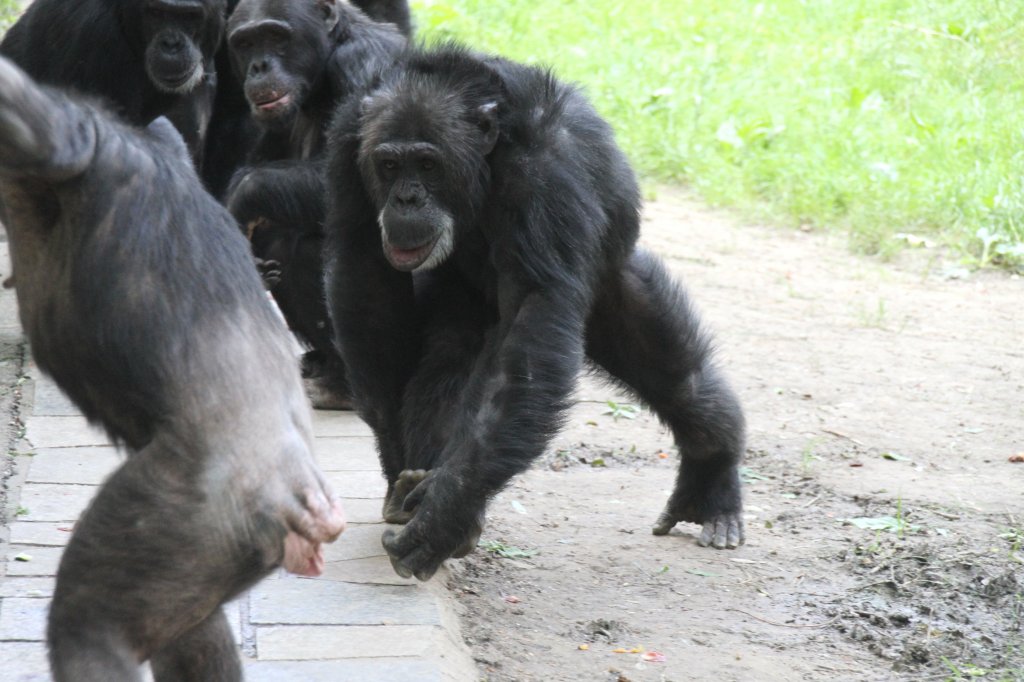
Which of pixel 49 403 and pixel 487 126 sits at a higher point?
pixel 487 126

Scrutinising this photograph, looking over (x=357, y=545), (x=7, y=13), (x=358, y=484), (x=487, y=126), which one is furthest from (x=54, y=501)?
(x=7, y=13)

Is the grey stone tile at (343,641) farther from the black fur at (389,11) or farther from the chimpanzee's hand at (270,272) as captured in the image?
the black fur at (389,11)

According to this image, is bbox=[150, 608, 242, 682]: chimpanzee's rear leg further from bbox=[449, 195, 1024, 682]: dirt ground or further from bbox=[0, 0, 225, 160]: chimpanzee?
bbox=[0, 0, 225, 160]: chimpanzee

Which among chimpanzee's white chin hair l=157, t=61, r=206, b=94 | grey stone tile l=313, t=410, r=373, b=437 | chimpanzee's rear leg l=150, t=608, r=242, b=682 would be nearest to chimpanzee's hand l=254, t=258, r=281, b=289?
grey stone tile l=313, t=410, r=373, b=437

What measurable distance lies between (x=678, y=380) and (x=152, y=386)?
273cm

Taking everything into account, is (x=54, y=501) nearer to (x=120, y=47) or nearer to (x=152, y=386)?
(x=152, y=386)

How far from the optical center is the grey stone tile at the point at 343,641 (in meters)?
4.05

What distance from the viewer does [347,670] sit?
396cm

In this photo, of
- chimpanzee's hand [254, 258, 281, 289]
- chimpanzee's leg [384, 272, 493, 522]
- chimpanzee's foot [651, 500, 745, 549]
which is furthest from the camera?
chimpanzee's hand [254, 258, 281, 289]

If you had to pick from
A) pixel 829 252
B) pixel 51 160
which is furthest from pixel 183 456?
pixel 829 252

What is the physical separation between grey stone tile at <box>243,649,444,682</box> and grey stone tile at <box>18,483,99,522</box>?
1188mm

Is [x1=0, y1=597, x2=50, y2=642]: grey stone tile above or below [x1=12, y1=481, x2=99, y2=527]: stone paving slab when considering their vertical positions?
above

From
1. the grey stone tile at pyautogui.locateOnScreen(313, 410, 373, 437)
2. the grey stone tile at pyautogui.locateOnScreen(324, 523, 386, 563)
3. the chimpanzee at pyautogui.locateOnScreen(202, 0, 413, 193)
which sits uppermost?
the chimpanzee at pyautogui.locateOnScreen(202, 0, 413, 193)

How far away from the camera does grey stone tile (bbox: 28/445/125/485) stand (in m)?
5.17
